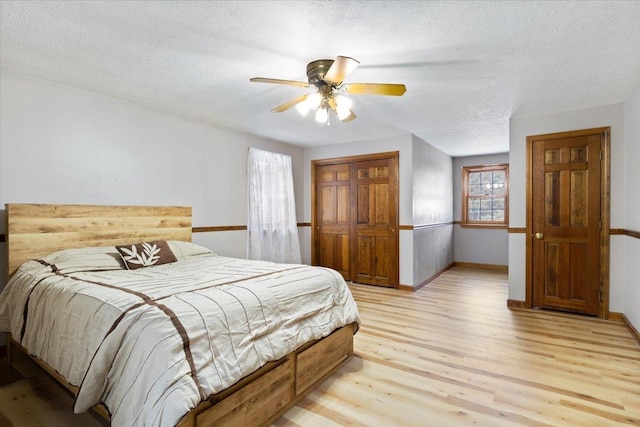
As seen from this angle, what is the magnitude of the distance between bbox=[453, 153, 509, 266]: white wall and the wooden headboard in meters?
5.45

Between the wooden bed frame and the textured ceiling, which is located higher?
the textured ceiling

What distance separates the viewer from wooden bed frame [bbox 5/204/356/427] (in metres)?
1.60

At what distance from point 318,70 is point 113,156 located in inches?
91.1

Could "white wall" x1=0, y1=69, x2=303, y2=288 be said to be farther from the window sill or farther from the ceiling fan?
the window sill

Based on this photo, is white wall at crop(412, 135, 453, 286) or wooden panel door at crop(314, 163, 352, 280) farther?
wooden panel door at crop(314, 163, 352, 280)

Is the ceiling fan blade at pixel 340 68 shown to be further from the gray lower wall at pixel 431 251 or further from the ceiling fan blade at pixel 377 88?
the gray lower wall at pixel 431 251

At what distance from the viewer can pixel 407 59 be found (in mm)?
2383

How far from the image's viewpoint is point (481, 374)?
235 cm

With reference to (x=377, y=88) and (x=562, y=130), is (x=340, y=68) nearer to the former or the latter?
(x=377, y=88)

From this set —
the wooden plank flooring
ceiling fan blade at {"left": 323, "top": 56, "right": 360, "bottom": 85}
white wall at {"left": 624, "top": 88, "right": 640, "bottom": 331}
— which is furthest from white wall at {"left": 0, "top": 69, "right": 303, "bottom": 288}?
white wall at {"left": 624, "top": 88, "right": 640, "bottom": 331}

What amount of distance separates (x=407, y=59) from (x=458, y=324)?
2655 millimetres

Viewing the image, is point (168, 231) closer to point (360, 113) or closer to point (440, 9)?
point (360, 113)

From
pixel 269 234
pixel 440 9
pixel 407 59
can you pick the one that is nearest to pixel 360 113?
pixel 407 59

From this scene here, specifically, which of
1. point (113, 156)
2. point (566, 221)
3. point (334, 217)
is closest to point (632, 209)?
point (566, 221)
